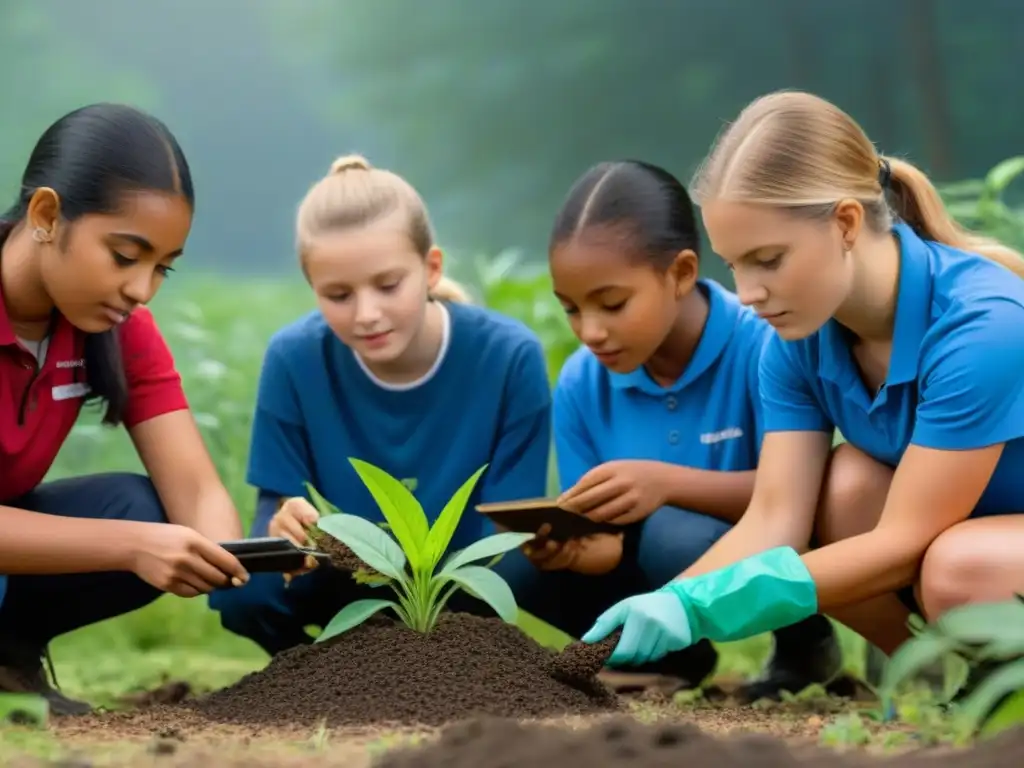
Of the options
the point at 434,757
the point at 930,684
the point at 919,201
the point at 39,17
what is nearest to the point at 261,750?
the point at 434,757

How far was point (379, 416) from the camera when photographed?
9.73ft

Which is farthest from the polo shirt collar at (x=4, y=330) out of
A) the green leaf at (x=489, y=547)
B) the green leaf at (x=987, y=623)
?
the green leaf at (x=987, y=623)

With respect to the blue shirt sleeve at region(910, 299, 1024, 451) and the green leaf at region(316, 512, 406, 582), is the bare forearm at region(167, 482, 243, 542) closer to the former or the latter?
the green leaf at region(316, 512, 406, 582)

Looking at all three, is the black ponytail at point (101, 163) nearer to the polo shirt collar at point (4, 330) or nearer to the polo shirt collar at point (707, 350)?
the polo shirt collar at point (4, 330)

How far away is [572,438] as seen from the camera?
3.08 meters

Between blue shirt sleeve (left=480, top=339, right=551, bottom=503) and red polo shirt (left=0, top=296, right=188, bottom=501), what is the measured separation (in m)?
0.74

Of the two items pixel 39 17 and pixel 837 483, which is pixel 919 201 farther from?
pixel 39 17

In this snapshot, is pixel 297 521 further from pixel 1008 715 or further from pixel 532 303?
pixel 532 303

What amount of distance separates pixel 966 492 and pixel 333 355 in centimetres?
149

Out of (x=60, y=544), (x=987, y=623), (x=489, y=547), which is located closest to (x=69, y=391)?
(x=60, y=544)

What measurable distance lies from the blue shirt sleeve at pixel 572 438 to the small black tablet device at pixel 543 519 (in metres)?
0.31

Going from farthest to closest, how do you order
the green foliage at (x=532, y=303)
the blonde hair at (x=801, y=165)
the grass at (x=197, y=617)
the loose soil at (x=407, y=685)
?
the green foliage at (x=532, y=303), the grass at (x=197, y=617), the blonde hair at (x=801, y=165), the loose soil at (x=407, y=685)

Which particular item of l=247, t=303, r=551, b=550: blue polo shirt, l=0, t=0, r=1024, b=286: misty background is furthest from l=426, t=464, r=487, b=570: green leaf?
l=0, t=0, r=1024, b=286: misty background

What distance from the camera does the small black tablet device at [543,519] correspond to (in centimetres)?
251
